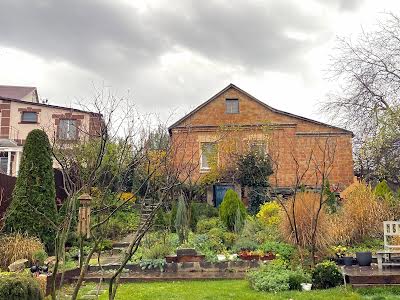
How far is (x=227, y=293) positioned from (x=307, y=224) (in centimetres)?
361

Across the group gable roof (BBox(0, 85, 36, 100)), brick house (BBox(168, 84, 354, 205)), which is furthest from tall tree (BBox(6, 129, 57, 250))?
gable roof (BBox(0, 85, 36, 100))

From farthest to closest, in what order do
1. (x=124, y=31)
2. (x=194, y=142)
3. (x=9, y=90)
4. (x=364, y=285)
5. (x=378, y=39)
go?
(x=9, y=90)
(x=194, y=142)
(x=378, y=39)
(x=124, y=31)
(x=364, y=285)

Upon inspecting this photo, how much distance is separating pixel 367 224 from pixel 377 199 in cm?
128

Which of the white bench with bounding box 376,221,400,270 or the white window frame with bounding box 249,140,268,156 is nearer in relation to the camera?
the white bench with bounding box 376,221,400,270

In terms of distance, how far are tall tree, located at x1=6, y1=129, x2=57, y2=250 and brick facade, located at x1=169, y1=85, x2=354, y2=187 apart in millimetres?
11861

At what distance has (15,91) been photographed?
34.4m

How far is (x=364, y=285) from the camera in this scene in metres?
7.94

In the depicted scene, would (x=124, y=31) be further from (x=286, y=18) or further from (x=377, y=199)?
(x=377, y=199)

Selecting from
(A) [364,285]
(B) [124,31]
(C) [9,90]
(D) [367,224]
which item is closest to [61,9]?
(B) [124,31]

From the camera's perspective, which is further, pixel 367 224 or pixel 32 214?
pixel 367 224

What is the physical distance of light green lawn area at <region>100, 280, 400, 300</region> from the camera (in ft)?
24.0

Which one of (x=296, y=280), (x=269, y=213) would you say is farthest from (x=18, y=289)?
(x=269, y=213)

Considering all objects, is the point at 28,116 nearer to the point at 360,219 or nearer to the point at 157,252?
the point at 157,252

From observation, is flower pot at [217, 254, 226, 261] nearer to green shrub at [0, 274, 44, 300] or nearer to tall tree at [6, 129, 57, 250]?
tall tree at [6, 129, 57, 250]
